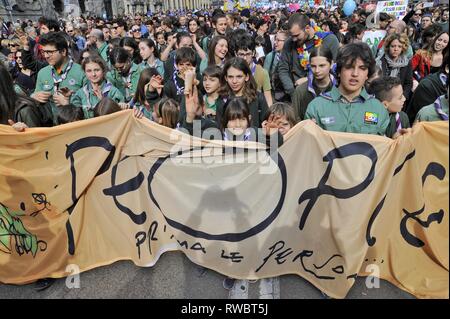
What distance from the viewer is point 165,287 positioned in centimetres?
300

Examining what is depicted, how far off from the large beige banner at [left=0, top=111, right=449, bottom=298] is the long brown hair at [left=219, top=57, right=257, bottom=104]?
1257 mm

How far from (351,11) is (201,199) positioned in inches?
530

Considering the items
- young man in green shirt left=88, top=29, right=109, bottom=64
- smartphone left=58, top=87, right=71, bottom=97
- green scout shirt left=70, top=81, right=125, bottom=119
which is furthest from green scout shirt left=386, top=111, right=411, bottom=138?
young man in green shirt left=88, top=29, right=109, bottom=64

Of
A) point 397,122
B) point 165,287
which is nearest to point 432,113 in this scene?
point 397,122

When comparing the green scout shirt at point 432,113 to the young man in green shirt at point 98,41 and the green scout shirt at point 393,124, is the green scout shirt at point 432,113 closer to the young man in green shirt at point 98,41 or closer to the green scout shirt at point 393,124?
the green scout shirt at point 393,124

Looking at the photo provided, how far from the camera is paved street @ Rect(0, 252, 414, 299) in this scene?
2871 mm

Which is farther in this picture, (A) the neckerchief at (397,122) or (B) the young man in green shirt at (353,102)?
(A) the neckerchief at (397,122)

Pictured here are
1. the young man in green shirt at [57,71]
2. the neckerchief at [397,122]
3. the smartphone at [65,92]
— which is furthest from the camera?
the young man in green shirt at [57,71]

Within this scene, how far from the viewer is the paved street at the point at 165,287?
2871 millimetres

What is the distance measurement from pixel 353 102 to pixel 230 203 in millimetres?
1377

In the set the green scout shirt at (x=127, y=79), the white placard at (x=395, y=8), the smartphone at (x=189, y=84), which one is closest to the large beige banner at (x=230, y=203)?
the smartphone at (x=189, y=84)

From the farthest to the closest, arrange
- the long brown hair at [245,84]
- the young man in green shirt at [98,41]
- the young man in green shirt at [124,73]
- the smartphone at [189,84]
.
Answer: the young man in green shirt at [98,41]
the young man in green shirt at [124,73]
the long brown hair at [245,84]
the smartphone at [189,84]
